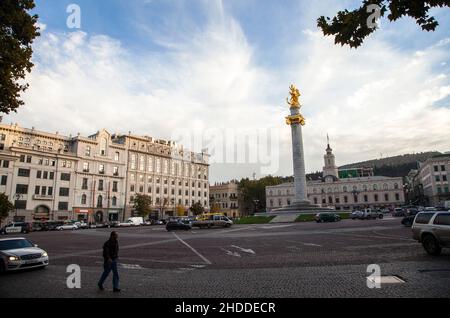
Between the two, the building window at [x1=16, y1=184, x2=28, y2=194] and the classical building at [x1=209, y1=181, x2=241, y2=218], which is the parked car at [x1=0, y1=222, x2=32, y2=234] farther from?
the classical building at [x1=209, y1=181, x2=241, y2=218]

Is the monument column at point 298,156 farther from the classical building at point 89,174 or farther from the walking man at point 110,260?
the walking man at point 110,260

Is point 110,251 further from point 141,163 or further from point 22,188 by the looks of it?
point 141,163

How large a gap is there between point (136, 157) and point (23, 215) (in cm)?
2926

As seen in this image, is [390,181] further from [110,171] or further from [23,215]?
[23,215]

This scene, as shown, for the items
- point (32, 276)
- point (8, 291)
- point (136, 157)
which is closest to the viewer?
point (8, 291)

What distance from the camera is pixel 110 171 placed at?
75.6 m

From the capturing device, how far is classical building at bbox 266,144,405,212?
116m

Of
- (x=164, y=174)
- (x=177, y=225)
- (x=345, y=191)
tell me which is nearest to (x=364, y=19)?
(x=177, y=225)

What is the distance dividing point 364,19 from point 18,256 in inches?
551

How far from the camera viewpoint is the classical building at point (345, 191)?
381 feet

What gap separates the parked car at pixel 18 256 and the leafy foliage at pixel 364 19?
42.8 feet

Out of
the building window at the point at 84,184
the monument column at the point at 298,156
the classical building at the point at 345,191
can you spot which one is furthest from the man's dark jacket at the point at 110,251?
the classical building at the point at 345,191

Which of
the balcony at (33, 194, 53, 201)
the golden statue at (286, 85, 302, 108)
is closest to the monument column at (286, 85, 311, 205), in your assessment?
the golden statue at (286, 85, 302, 108)
